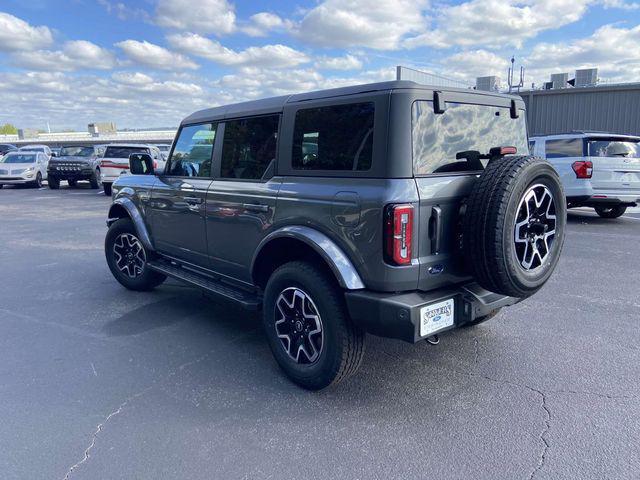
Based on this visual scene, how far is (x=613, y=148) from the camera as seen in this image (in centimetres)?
930

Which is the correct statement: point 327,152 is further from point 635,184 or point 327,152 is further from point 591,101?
point 591,101

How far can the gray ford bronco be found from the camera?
9.22 ft

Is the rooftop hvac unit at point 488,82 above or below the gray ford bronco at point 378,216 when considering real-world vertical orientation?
above

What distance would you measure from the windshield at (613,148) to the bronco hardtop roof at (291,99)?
6.70 metres

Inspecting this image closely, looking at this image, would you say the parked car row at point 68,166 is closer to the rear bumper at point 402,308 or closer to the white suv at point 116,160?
the white suv at point 116,160

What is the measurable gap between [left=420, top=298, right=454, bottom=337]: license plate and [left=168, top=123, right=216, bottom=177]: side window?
235 centimetres

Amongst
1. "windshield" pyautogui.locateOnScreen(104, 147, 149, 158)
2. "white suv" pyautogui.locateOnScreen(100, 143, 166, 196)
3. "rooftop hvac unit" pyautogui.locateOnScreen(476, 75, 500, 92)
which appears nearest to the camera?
"white suv" pyautogui.locateOnScreen(100, 143, 166, 196)

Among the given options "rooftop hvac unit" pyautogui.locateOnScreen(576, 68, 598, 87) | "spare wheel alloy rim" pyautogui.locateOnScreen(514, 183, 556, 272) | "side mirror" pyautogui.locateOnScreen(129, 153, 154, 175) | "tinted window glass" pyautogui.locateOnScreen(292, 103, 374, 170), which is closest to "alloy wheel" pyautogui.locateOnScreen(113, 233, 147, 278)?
"side mirror" pyautogui.locateOnScreen(129, 153, 154, 175)

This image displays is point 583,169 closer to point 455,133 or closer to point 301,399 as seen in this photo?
point 455,133

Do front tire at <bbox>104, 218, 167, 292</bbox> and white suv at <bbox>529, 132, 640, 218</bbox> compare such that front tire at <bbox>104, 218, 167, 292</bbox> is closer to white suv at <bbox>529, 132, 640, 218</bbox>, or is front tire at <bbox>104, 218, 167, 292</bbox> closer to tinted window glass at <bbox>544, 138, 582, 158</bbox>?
white suv at <bbox>529, 132, 640, 218</bbox>

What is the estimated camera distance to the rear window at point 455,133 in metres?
2.93

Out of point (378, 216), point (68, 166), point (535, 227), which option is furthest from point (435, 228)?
point (68, 166)

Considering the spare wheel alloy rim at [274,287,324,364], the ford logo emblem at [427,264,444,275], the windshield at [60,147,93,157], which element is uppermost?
the windshield at [60,147,93,157]

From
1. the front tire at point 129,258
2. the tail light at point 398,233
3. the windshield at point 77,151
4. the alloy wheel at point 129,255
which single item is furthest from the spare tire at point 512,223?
the windshield at point 77,151
